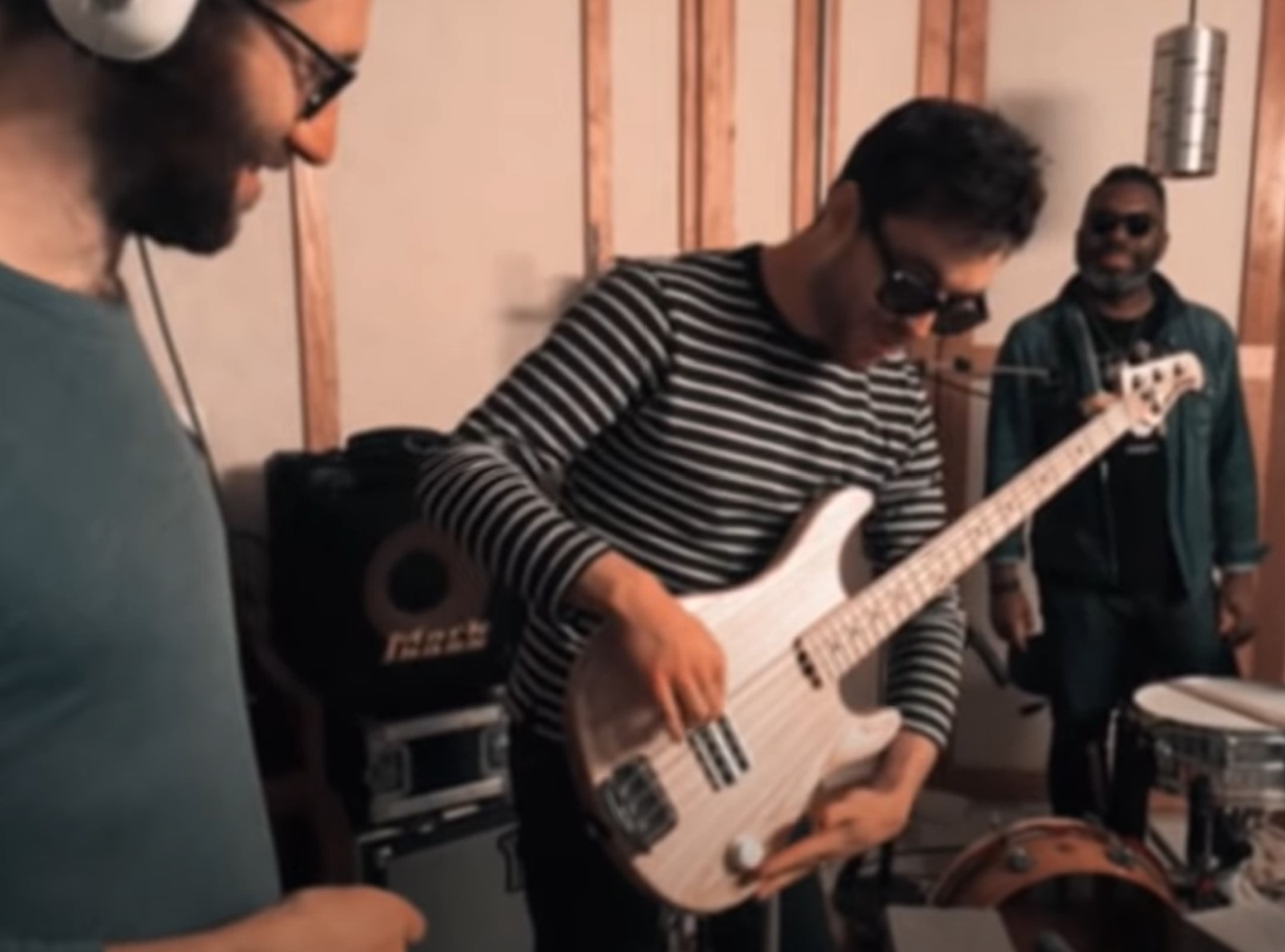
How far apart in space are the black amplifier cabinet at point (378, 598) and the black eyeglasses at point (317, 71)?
Answer: 1294 millimetres

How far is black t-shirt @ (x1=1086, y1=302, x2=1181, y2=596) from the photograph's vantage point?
2.52 m

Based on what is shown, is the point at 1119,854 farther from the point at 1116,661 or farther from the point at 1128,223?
the point at 1128,223

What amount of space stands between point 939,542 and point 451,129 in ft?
5.32

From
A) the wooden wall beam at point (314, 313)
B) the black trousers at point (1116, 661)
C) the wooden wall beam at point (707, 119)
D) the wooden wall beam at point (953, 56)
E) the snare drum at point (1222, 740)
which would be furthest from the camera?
the wooden wall beam at point (953, 56)

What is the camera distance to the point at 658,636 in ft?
3.30

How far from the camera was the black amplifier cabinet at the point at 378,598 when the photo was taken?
1889 mm

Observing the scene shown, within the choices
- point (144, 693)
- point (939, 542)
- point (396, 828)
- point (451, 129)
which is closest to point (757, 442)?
point (939, 542)

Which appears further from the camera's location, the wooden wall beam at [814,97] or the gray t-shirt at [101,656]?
the wooden wall beam at [814,97]

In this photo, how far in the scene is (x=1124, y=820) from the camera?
8.20ft

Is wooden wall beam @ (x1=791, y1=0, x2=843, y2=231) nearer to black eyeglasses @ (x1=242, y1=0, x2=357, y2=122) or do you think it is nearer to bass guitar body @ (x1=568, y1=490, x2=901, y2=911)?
bass guitar body @ (x1=568, y1=490, x2=901, y2=911)

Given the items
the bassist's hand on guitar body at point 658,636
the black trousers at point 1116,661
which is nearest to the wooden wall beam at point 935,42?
the black trousers at point 1116,661

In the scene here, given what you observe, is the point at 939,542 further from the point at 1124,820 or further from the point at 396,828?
the point at 1124,820

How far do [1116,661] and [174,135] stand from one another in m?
2.48

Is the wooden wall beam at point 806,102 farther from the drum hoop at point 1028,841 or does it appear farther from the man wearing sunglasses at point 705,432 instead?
the man wearing sunglasses at point 705,432
